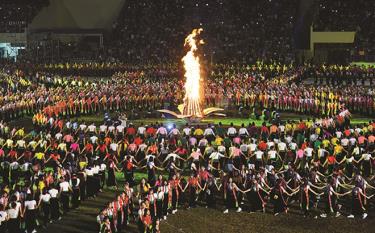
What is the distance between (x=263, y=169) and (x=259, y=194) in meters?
0.86

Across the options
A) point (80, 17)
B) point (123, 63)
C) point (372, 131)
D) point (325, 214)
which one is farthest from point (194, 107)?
point (80, 17)

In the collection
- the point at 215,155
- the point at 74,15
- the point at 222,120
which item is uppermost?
the point at 74,15

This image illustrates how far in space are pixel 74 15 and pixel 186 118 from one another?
42.8 m

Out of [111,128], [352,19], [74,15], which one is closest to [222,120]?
[111,128]

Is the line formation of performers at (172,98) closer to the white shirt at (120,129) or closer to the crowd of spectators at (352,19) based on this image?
the white shirt at (120,129)

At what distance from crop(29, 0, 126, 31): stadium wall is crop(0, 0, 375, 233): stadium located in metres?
0.16

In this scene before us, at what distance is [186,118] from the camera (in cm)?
3625

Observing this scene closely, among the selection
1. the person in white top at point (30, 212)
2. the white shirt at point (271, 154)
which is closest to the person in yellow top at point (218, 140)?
the white shirt at point (271, 154)

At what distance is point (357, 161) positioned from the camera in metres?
23.3

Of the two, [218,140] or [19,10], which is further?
[19,10]

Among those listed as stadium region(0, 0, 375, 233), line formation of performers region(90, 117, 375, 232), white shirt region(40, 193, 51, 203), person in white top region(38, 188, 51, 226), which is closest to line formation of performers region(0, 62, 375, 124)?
stadium region(0, 0, 375, 233)

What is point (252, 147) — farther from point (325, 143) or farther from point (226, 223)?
point (226, 223)

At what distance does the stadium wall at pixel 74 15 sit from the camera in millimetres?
75438

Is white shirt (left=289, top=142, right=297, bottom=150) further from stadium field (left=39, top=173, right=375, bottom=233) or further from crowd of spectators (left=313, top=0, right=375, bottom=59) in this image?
crowd of spectators (left=313, top=0, right=375, bottom=59)
